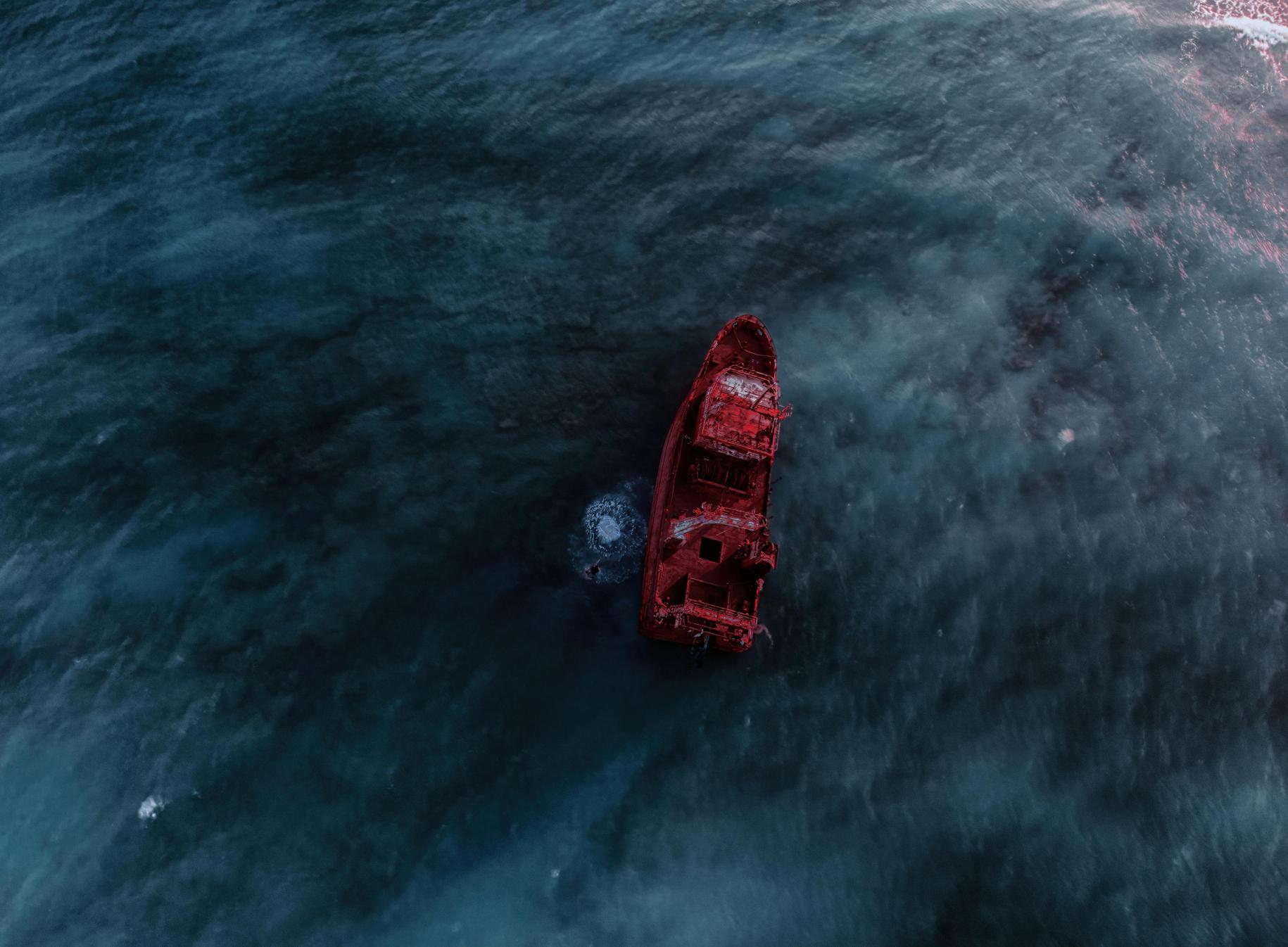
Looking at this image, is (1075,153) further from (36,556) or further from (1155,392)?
(36,556)

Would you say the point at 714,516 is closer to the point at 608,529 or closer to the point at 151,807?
the point at 608,529

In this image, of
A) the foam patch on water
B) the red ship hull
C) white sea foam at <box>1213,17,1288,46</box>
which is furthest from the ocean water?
the red ship hull

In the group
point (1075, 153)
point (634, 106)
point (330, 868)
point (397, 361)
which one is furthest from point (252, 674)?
point (1075, 153)

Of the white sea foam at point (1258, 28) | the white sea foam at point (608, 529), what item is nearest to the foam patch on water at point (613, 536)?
the white sea foam at point (608, 529)

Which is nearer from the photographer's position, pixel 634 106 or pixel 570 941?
pixel 570 941

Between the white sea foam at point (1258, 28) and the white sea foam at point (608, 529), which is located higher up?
the white sea foam at point (1258, 28)

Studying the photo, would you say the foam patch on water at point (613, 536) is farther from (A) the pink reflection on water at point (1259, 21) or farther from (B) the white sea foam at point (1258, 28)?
(B) the white sea foam at point (1258, 28)

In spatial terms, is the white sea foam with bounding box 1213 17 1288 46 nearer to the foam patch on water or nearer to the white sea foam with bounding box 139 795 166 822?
the foam patch on water
